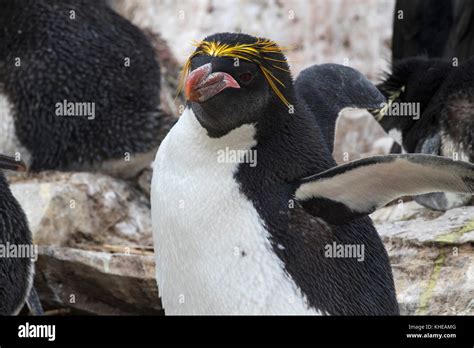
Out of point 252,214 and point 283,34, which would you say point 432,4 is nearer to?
point 283,34

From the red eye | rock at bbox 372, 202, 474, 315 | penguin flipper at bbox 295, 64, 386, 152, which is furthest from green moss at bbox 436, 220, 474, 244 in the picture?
the red eye

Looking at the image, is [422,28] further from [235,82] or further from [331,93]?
[235,82]

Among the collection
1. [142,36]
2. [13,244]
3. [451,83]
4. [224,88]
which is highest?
[142,36]

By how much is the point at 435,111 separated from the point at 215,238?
5.78 feet

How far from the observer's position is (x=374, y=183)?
8.00 ft

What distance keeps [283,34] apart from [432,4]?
4.41 feet

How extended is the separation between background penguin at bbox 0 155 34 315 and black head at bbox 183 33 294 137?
988 mm

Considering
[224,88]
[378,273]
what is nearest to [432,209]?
[378,273]

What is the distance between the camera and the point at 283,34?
6.45 m

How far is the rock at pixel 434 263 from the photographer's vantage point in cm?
311

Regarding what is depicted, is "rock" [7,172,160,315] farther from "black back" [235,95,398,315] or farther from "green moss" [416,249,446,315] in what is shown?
"black back" [235,95,398,315]

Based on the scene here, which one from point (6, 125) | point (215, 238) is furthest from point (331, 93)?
point (6, 125)
